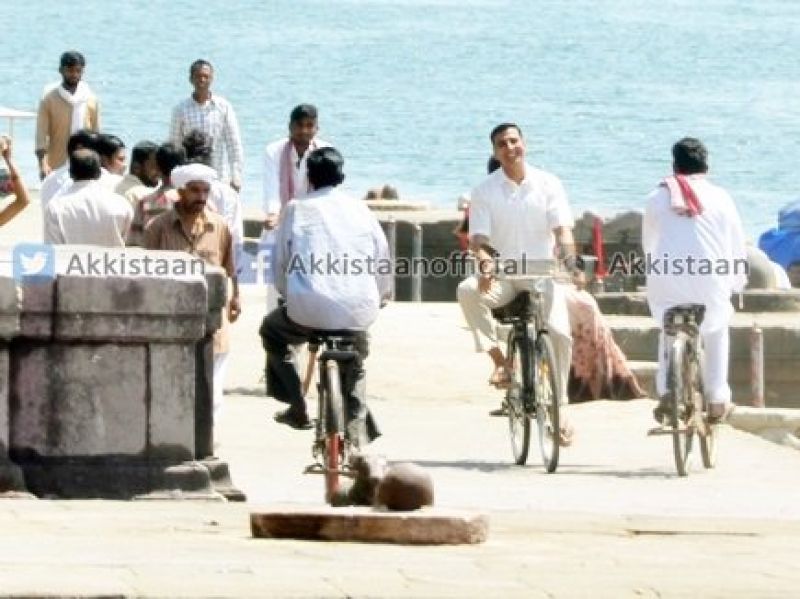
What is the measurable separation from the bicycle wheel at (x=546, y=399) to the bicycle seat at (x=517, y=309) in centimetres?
18

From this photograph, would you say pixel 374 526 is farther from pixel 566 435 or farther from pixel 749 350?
pixel 749 350

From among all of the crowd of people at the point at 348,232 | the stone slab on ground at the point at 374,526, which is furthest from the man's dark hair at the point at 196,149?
the stone slab on ground at the point at 374,526

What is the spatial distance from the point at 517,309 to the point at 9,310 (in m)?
3.94

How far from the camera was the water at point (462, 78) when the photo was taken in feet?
269

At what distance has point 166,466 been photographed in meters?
16.5

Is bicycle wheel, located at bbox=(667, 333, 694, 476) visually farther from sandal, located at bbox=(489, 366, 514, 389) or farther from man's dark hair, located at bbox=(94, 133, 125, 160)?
man's dark hair, located at bbox=(94, 133, 125, 160)

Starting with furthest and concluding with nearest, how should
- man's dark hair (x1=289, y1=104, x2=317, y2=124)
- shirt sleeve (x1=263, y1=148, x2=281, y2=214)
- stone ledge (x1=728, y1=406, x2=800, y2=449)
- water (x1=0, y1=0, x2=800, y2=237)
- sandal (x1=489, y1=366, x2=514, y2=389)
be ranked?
water (x1=0, y1=0, x2=800, y2=237) → stone ledge (x1=728, y1=406, x2=800, y2=449) → shirt sleeve (x1=263, y1=148, x2=281, y2=214) → man's dark hair (x1=289, y1=104, x2=317, y2=124) → sandal (x1=489, y1=366, x2=514, y2=389)

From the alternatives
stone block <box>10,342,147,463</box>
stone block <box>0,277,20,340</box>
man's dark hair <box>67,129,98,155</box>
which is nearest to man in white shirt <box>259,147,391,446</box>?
stone block <box>10,342,147,463</box>

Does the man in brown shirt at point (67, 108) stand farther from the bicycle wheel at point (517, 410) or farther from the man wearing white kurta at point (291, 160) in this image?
the bicycle wheel at point (517, 410)

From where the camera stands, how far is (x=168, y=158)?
20.2 meters

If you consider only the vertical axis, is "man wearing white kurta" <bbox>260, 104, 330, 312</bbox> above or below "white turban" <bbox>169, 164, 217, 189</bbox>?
above

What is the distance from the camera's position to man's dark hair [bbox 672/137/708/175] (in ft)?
64.5

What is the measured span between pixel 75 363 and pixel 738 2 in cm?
13592

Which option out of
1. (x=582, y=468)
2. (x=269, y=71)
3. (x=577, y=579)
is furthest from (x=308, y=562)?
(x=269, y=71)
